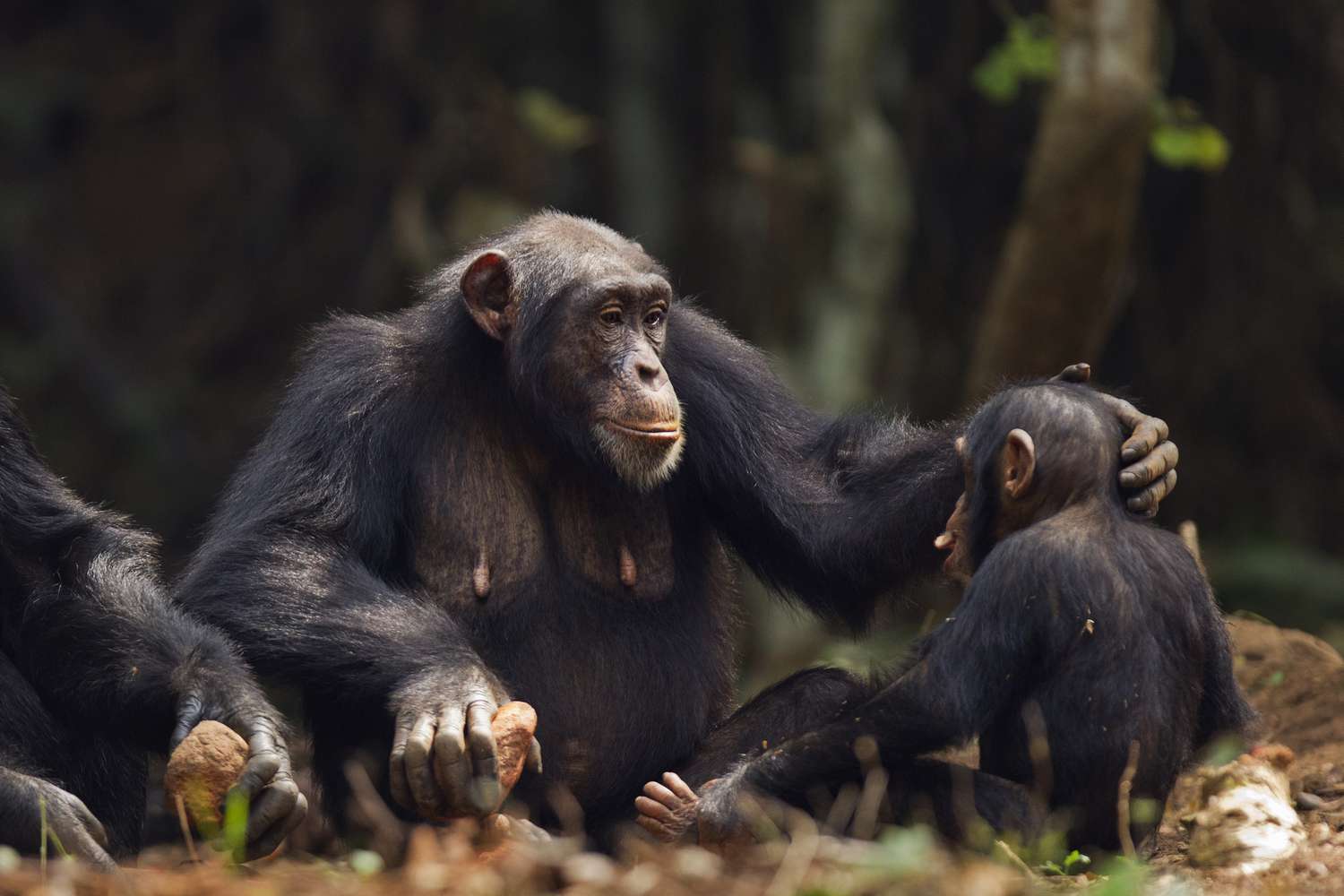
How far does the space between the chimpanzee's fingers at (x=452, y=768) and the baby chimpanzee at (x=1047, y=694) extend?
2.44 feet

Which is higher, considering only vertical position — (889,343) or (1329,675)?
(889,343)

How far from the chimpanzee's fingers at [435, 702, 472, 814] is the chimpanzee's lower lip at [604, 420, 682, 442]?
1.31 meters

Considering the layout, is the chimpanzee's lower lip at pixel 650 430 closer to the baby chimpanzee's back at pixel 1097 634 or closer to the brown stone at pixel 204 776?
the baby chimpanzee's back at pixel 1097 634

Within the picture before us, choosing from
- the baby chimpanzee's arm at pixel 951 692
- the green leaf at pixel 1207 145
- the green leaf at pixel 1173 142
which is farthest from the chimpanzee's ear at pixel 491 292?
the green leaf at pixel 1207 145

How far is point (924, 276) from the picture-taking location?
14.4m

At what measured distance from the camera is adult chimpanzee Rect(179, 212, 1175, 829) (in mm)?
6457

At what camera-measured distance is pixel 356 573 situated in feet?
21.4

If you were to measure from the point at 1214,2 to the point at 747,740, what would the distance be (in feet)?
26.6

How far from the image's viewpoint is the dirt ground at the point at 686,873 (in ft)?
15.1

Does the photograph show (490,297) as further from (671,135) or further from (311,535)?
(671,135)

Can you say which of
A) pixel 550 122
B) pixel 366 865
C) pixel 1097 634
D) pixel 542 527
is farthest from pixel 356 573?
pixel 550 122

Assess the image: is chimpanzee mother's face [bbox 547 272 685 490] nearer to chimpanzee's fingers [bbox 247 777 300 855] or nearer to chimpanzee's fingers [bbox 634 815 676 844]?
chimpanzee's fingers [bbox 634 815 676 844]

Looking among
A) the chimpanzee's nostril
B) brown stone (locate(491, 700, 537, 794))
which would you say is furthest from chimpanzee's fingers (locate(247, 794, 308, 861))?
the chimpanzee's nostril

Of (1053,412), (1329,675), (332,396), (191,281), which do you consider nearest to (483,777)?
(332,396)
